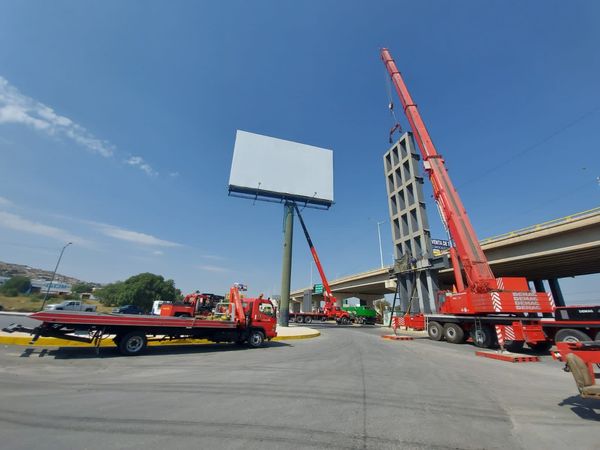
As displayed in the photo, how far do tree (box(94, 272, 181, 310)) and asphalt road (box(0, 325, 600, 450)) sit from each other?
68.4 metres

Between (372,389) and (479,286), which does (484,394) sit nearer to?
(372,389)

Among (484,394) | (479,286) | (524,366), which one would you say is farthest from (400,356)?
(479,286)

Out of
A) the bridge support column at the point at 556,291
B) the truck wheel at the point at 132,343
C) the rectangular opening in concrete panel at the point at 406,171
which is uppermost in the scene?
the rectangular opening in concrete panel at the point at 406,171

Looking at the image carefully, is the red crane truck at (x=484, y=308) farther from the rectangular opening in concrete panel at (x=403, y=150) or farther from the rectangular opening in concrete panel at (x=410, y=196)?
the rectangular opening in concrete panel at (x=403, y=150)

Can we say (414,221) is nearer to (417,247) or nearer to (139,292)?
(417,247)

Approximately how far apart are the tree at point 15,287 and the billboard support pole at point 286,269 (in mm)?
105859

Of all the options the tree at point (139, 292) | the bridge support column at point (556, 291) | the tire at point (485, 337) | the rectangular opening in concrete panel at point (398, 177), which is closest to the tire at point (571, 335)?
the tire at point (485, 337)

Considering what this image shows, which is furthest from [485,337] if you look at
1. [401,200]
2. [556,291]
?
[556,291]

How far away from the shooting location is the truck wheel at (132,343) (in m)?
10.3

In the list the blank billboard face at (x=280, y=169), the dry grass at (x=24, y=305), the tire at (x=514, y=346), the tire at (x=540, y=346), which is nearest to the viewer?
the tire at (x=514, y=346)

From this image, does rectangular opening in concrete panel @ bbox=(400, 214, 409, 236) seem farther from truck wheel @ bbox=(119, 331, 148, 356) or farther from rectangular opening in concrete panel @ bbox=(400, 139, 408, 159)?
truck wheel @ bbox=(119, 331, 148, 356)

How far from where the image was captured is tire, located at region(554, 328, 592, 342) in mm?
12172

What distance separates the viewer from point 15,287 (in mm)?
92938

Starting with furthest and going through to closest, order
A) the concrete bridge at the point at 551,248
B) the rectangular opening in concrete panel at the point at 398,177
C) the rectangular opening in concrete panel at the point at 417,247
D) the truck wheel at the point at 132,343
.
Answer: the rectangular opening in concrete panel at the point at 398,177 < the rectangular opening in concrete panel at the point at 417,247 < the concrete bridge at the point at 551,248 < the truck wheel at the point at 132,343
